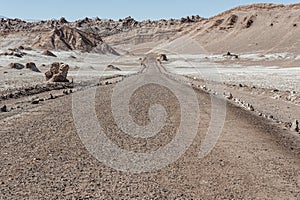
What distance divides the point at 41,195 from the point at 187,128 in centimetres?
653

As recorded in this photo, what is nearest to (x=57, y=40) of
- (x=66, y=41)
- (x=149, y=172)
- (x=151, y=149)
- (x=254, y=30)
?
(x=66, y=41)

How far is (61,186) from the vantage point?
7602 mm

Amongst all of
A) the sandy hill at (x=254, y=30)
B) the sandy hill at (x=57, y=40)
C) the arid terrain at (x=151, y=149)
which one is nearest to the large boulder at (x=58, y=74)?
the arid terrain at (x=151, y=149)

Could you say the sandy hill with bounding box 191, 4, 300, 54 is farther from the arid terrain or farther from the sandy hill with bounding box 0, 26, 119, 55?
the arid terrain

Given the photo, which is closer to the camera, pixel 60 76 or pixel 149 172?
pixel 149 172

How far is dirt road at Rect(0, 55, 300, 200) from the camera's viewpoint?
7.50 meters

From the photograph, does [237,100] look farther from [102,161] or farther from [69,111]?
[102,161]

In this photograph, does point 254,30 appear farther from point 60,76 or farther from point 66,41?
point 60,76

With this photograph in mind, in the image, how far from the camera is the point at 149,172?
8.66 metres

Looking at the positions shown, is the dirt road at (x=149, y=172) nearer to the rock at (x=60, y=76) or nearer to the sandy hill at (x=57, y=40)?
the rock at (x=60, y=76)

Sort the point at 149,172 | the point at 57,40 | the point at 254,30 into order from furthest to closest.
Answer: the point at 254,30
the point at 57,40
the point at 149,172

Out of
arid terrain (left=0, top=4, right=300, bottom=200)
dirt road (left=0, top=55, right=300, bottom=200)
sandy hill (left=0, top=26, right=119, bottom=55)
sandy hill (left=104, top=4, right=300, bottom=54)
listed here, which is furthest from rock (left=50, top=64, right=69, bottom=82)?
sandy hill (left=0, top=26, right=119, bottom=55)

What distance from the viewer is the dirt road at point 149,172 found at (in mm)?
7500

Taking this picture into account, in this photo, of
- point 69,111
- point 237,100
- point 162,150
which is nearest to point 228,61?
point 237,100
